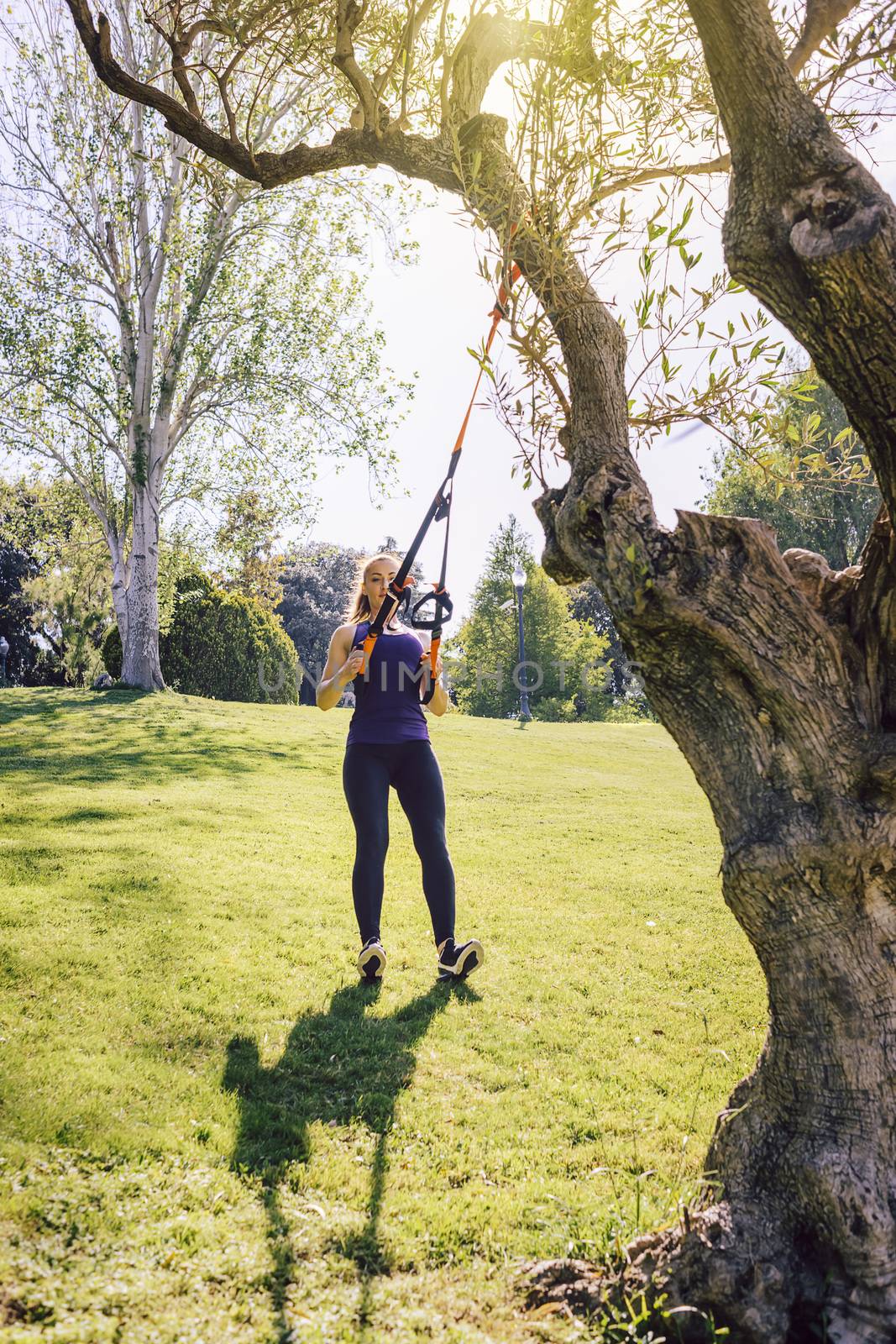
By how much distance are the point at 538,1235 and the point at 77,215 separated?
918 inches

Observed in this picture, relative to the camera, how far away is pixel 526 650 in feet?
143

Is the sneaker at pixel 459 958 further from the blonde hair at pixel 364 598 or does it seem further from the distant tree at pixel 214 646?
the distant tree at pixel 214 646

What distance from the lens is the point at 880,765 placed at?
2674 mm

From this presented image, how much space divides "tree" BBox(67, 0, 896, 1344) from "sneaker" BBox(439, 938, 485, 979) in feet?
8.42

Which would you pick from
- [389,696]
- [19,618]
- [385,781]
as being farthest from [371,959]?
[19,618]

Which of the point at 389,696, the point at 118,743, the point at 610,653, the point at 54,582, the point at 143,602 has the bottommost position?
the point at 118,743

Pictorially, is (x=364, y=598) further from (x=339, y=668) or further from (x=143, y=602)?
(x=143, y=602)

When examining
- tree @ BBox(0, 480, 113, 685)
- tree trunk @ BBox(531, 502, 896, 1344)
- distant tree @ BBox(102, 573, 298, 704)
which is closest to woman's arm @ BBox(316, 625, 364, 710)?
tree trunk @ BBox(531, 502, 896, 1344)

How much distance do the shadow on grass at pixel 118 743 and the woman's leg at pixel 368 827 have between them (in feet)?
21.6

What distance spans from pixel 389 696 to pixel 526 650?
3809cm

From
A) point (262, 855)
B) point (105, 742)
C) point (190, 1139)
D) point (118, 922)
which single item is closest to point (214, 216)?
point (105, 742)

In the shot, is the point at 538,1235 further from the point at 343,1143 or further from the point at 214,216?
the point at 214,216

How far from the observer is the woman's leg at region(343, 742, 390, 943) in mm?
5309

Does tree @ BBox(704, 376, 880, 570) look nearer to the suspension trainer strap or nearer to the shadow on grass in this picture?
the suspension trainer strap
